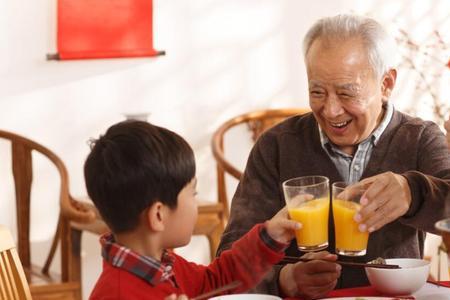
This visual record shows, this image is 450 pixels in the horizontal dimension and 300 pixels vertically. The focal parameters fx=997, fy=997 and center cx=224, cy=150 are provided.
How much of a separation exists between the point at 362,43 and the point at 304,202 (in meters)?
0.69

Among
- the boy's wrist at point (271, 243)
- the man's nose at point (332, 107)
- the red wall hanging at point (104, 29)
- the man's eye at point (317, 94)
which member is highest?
the red wall hanging at point (104, 29)

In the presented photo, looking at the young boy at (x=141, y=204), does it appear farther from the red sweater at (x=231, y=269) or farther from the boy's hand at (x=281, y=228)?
the boy's hand at (x=281, y=228)

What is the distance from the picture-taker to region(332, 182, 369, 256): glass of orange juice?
7.09 feet

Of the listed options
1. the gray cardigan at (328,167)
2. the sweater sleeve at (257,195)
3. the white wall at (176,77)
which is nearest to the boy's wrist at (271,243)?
the gray cardigan at (328,167)

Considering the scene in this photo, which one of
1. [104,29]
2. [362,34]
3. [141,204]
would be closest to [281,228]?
[141,204]

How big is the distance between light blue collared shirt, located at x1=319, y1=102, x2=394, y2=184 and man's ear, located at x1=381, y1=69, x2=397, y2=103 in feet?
0.28

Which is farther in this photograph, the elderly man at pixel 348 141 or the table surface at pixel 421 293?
the elderly man at pixel 348 141

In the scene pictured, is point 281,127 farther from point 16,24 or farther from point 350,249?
point 16,24

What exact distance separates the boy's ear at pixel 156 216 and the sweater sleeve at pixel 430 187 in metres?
0.69

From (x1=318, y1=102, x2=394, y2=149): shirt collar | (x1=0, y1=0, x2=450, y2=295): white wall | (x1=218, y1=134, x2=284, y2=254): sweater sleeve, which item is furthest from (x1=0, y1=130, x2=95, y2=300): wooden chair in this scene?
(x1=318, y1=102, x2=394, y2=149): shirt collar

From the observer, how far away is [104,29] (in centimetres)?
468

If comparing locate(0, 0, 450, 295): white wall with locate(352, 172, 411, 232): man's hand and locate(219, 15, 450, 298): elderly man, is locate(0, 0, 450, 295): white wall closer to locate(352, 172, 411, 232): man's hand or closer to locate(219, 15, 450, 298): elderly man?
locate(219, 15, 450, 298): elderly man

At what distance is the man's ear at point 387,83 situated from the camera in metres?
2.79

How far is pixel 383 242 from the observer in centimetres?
266
